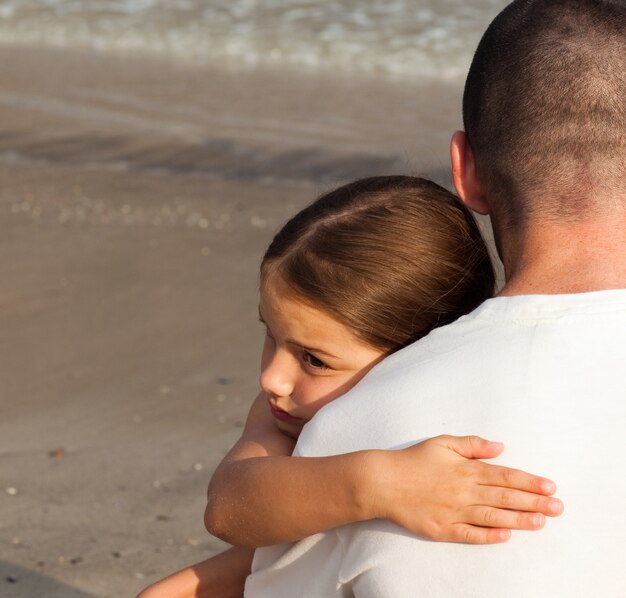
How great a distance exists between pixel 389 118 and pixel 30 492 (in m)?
5.97

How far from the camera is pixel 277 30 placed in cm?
1334

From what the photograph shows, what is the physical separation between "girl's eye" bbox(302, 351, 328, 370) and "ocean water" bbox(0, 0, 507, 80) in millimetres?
9541

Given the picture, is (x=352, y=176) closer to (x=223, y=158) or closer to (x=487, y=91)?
(x=223, y=158)

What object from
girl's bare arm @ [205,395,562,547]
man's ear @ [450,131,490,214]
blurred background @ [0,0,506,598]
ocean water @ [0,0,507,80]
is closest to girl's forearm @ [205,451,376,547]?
girl's bare arm @ [205,395,562,547]

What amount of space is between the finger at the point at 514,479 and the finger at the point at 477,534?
0.19ft

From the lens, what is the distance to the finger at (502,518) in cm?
158

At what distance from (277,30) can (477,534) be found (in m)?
12.1

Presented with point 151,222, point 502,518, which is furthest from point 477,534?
point 151,222

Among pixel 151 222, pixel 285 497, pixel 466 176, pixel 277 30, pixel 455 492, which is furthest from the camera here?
pixel 277 30

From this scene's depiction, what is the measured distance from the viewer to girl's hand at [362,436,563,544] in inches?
61.9

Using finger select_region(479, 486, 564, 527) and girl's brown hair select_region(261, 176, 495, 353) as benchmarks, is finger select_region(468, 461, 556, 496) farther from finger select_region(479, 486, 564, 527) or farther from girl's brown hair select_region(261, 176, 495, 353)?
girl's brown hair select_region(261, 176, 495, 353)

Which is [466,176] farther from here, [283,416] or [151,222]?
[151,222]

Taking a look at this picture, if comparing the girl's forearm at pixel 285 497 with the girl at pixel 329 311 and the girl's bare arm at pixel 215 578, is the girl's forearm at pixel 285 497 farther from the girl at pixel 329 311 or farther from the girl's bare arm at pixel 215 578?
the girl's bare arm at pixel 215 578

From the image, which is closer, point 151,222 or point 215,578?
point 215,578
